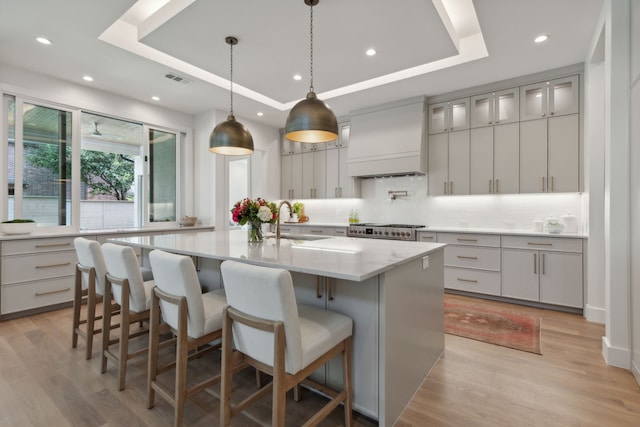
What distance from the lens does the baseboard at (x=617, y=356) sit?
220 centimetres

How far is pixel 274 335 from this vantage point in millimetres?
1264

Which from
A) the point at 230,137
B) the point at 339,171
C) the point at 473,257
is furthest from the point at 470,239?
the point at 230,137

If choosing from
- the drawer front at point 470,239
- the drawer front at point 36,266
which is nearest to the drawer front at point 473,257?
the drawer front at point 470,239

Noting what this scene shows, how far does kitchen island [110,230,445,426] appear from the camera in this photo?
1594 millimetres

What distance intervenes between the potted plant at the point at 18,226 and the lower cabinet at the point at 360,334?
367cm

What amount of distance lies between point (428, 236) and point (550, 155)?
1.70 metres

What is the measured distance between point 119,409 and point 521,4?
13.2 feet

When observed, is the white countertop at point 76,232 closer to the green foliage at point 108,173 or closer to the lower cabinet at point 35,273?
Answer: the lower cabinet at point 35,273

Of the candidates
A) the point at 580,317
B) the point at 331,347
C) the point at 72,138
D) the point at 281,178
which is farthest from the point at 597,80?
the point at 72,138

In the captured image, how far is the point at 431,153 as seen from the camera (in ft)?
14.8

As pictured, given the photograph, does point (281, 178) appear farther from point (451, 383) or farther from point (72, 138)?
point (451, 383)

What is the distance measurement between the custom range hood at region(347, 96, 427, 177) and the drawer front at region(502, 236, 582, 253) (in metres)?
1.49

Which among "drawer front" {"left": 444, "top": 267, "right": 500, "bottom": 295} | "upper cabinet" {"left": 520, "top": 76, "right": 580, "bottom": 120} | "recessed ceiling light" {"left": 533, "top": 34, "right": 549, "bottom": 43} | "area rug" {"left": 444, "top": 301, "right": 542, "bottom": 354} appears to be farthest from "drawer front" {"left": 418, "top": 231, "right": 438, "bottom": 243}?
"recessed ceiling light" {"left": 533, "top": 34, "right": 549, "bottom": 43}

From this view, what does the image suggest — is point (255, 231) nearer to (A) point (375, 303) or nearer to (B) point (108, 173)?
(A) point (375, 303)
